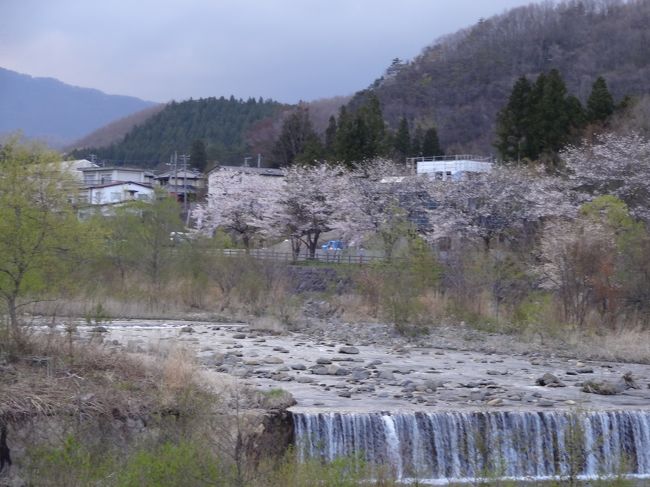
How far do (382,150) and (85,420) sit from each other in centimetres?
4673

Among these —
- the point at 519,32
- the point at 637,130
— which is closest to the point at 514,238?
the point at 637,130

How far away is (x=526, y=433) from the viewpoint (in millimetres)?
15062

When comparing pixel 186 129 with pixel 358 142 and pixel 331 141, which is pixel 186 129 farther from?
pixel 358 142

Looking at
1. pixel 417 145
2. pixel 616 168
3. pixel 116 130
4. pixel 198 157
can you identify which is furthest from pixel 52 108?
pixel 616 168

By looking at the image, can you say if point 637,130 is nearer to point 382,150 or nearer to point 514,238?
point 514,238

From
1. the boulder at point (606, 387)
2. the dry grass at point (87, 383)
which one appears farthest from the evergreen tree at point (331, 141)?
the dry grass at point (87, 383)

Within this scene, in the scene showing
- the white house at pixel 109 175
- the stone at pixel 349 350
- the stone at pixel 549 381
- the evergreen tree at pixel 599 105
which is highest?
the evergreen tree at pixel 599 105

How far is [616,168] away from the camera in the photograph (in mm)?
41500

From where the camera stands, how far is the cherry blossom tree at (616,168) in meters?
40.7

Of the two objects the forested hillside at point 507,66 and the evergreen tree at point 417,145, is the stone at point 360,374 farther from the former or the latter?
the forested hillside at point 507,66

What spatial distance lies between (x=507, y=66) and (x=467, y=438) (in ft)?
312

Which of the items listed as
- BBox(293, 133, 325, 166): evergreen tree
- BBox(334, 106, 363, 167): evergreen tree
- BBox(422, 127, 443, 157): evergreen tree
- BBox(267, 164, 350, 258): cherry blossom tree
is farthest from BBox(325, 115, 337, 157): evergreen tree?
BBox(422, 127, 443, 157): evergreen tree

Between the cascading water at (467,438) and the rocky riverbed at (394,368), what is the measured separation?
840mm

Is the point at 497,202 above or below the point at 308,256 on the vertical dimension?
above
